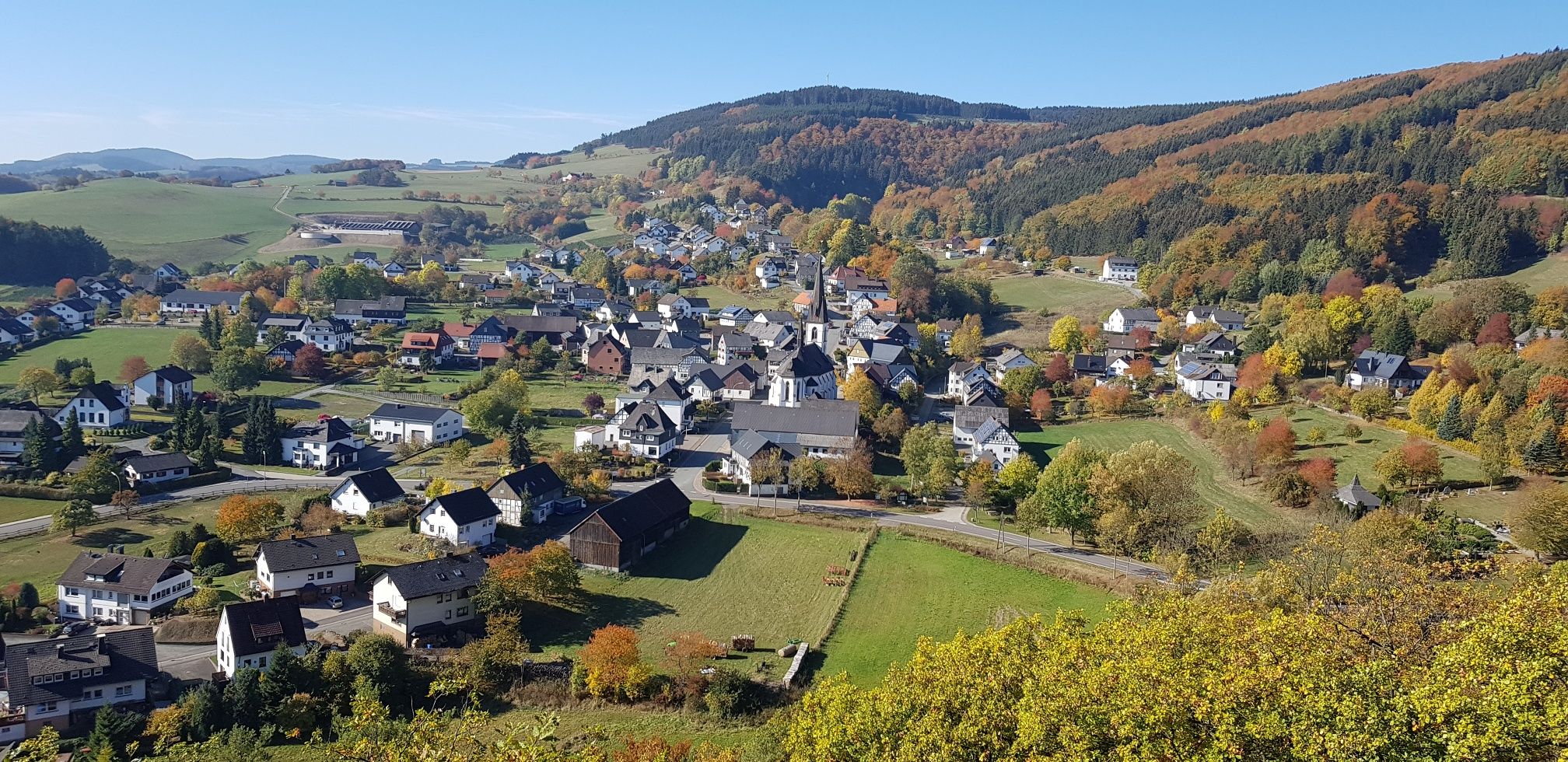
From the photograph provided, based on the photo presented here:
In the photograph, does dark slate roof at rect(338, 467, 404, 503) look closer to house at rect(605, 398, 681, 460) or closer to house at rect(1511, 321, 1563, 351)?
house at rect(605, 398, 681, 460)

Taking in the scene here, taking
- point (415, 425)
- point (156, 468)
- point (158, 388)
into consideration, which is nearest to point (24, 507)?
point (156, 468)

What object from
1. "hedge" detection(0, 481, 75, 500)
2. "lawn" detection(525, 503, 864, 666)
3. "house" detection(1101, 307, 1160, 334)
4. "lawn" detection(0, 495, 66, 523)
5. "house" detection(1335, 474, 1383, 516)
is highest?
"house" detection(1101, 307, 1160, 334)

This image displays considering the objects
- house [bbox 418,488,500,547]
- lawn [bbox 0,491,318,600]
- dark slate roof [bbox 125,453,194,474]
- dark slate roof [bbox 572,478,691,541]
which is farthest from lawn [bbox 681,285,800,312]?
lawn [bbox 0,491,318,600]

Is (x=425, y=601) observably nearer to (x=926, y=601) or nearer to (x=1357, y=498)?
(x=926, y=601)

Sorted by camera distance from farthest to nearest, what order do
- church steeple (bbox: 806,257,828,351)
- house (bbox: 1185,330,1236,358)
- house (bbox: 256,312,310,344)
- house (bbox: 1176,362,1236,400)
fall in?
1. church steeple (bbox: 806,257,828,351)
2. house (bbox: 256,312,310,344)
3. house (bbox: 1185,330,1236,358)
4. house (bbox: 1176,362,1236,400)

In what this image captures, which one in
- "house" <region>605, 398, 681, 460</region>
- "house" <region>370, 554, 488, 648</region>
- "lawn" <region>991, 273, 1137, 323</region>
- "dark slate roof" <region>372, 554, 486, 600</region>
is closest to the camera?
"house" <region>370, 554, 488, 648</region>

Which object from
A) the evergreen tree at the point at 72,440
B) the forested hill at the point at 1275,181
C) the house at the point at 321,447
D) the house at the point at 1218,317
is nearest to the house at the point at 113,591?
the house at the point at 321,447

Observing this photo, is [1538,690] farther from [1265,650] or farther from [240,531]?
[240,531]
